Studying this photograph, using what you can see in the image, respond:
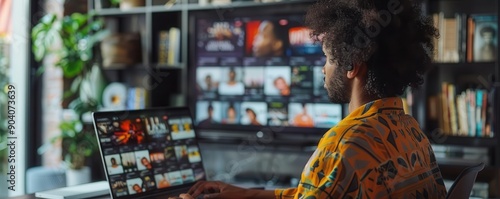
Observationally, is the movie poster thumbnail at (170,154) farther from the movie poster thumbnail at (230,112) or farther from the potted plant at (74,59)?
the potted plant at (74,59)

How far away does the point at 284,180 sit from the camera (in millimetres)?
4434

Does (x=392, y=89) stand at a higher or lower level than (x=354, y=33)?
lower

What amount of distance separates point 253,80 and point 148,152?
2367mm

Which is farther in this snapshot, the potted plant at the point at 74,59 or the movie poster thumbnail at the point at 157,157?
the potted plant at the point at 74,59

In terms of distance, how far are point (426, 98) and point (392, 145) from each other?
243 centimetres

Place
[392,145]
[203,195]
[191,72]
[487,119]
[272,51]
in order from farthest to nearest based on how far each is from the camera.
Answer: [191,72] → [272,51] → [487,119] → [203,195] → [392,145]

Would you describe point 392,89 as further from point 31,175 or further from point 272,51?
point 31,175

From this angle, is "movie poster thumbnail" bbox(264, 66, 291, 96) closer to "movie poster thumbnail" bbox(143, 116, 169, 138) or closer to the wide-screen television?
the wide-screen television

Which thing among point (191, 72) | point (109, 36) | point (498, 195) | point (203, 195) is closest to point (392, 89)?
point (203, 195)

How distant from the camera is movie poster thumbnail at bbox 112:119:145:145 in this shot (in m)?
2.03

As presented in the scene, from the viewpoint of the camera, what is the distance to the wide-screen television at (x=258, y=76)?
166 inches

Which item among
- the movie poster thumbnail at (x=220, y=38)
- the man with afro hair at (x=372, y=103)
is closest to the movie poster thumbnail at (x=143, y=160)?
the man with afro hair at (x=372, y=103)

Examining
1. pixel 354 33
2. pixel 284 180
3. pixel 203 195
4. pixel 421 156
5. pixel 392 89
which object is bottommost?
pixel 284 180

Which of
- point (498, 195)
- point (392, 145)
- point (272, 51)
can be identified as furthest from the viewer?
point (272, 51)
